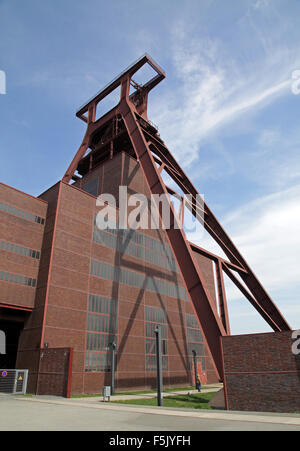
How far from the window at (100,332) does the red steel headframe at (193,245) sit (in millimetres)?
11699

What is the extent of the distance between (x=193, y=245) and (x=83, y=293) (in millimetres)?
12241

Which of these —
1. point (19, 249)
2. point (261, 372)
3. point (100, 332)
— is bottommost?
point (261, 372)

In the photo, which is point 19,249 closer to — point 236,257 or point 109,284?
point 109,284

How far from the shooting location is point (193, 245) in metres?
18.3

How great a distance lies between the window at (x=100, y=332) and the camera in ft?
82.4

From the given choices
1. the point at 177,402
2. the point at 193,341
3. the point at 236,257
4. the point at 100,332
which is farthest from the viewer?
the point at 193,341

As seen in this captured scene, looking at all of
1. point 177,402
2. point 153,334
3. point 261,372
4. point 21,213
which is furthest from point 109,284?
point 261,372

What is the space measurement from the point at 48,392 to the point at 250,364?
14157mm

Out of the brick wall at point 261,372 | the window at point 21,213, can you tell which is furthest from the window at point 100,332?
the brick wall at point 261,372

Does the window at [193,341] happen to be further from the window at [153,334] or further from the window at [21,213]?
the window at [21,213]

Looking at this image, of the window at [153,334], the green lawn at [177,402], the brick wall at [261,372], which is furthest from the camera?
the window at [153,334]

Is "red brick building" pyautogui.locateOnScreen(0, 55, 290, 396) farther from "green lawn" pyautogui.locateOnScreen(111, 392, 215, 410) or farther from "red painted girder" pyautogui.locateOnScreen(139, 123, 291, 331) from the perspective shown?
"green lawn" pyautogui.locateOnScreen(111, 392, 215, 410)

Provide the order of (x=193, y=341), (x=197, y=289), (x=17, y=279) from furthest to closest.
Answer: (x=193, y=341) < (x=17, y=279) < (x=197, y=289)

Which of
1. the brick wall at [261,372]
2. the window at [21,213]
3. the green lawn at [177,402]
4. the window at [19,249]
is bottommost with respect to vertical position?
the green lawn at [177,402]
